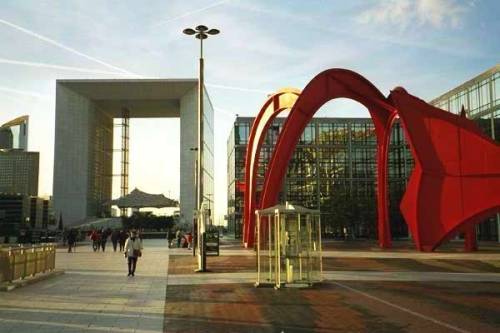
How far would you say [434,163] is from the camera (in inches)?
1379

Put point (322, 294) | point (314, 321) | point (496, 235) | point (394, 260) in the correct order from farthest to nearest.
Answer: point (496, 235), point (394, 260), point (322, 294), point (314, 321)

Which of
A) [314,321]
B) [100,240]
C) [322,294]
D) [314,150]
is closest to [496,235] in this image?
[314,150]

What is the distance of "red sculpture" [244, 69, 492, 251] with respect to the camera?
33.4 meters

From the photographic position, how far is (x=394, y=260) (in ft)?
95.4

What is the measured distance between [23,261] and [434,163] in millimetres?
25246

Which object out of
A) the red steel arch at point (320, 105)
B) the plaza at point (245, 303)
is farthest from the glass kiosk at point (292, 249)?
the red steel arch at point (320, 105)

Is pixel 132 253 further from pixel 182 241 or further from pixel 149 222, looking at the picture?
pixel 149 222

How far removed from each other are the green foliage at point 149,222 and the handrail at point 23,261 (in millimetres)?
64321

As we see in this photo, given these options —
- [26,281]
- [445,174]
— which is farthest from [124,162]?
A: [26,281]

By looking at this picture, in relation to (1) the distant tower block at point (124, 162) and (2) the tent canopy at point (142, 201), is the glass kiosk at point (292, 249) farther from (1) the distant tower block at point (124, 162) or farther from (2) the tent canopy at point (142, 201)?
(1) the distant tower block at point (124, 162)

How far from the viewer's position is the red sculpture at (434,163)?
3338cm

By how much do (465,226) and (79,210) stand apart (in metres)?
64.1

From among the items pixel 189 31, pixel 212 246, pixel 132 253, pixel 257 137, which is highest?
pixel 189 31

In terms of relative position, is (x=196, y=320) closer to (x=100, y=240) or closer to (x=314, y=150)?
(x=100, y=240)
